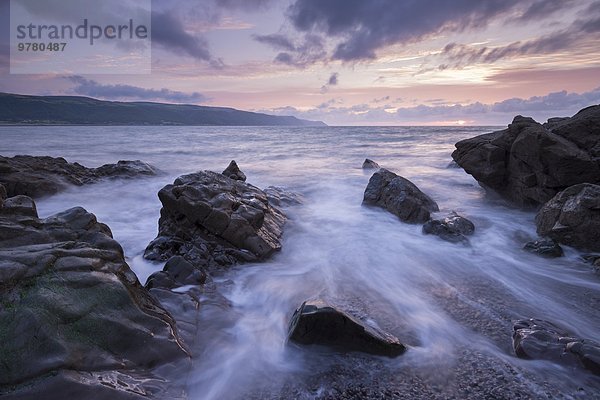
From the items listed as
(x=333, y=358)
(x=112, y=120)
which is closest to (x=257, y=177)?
(x=333, y=358)

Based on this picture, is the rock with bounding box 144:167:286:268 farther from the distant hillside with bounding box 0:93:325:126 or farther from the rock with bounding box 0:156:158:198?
the distant hillside with bounding box 0:93:325:126

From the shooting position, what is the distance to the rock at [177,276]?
5559 mm

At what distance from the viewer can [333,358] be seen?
4.15 m

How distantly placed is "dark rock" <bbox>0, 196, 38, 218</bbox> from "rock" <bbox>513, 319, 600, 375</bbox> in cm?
716

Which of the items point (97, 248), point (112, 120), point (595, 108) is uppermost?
point (112, 120)

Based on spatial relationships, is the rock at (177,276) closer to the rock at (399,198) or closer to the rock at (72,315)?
the rock at (72,315)

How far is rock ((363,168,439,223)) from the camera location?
997 centimetres

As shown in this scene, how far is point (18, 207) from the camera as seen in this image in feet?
17.9

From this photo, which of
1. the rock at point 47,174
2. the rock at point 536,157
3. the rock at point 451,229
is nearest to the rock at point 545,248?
the rock at point 451,229

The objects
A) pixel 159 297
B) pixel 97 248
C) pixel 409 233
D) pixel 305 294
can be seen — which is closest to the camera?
pixel 97 248

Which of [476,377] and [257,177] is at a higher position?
[257,177]

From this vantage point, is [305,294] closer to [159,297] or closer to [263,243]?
[263,243]

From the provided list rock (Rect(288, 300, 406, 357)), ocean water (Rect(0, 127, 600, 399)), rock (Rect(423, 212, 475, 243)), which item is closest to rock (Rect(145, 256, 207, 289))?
ocean water (Rect(0, 127, 600, 399))

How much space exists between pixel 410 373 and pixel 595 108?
36.2 feet
